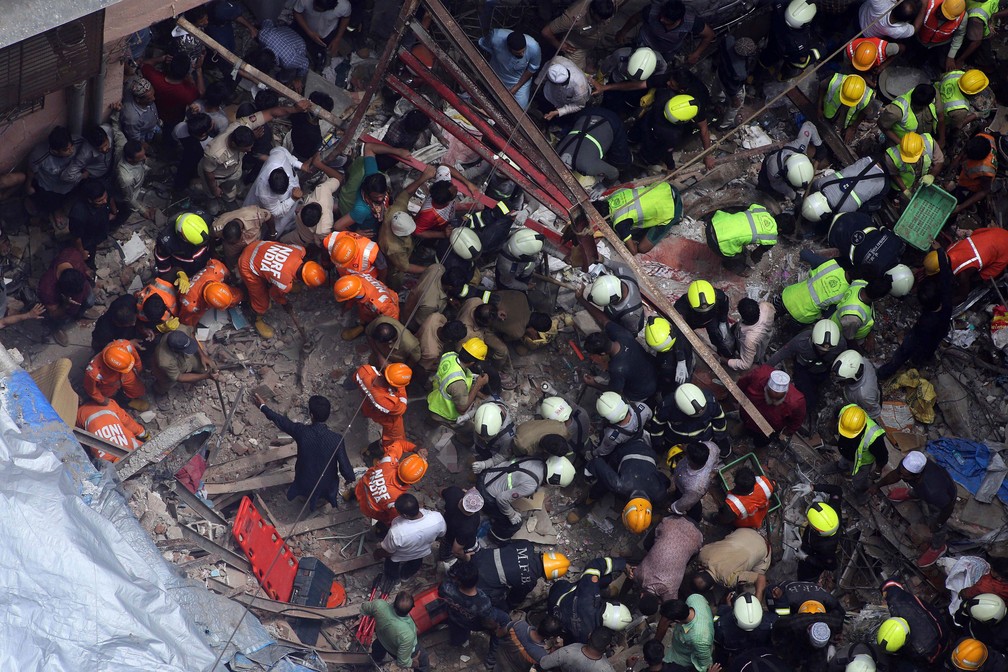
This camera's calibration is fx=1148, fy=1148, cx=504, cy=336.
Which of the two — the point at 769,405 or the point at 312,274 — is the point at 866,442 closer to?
the point at 769,405

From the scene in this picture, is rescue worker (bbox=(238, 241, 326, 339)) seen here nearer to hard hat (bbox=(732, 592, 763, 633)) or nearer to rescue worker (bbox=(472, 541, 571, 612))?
rescue worker (bbox=(472, 541, 571, 612))

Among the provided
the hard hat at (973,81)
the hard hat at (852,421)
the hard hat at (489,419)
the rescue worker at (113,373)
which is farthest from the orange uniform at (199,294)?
the hard hat at (973,81)

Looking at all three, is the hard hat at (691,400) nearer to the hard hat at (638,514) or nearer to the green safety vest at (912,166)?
the hard hat at (638,514)

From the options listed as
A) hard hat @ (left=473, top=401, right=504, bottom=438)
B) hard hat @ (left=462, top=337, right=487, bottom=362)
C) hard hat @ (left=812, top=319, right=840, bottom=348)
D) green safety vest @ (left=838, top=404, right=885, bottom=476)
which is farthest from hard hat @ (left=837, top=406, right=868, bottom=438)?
hard hat @ (left=462, top=337, right=487, bottom=362)

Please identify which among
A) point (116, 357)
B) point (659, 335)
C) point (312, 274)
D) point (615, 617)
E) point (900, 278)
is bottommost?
point (615, 617)

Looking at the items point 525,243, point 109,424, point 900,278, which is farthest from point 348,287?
point 900,278

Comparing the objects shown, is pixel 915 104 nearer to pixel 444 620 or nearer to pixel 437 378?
pixel 437 378
